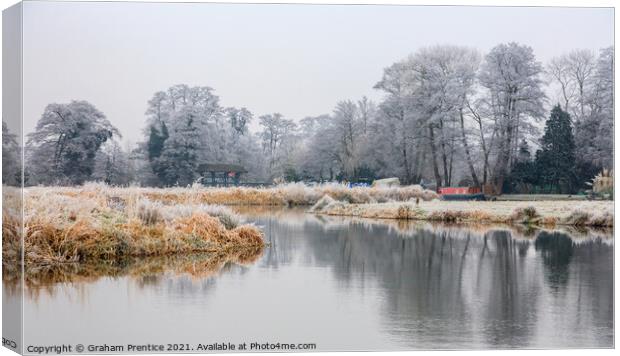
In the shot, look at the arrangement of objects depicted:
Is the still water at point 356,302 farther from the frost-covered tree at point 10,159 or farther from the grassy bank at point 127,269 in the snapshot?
the frost-covered tree at point 10,159

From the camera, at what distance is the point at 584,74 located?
45.2 feet

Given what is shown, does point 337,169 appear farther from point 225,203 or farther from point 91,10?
point 91,10

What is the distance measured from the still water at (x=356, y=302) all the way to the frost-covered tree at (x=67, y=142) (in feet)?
4.93

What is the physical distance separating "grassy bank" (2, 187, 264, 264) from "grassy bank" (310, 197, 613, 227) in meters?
1.41

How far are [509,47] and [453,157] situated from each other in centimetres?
185

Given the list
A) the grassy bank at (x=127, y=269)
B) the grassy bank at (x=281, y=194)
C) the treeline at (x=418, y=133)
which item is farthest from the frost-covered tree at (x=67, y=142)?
the grassy bank at (x=127, y=269)

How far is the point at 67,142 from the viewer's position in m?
12.9

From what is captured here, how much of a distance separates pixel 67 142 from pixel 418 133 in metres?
5.06

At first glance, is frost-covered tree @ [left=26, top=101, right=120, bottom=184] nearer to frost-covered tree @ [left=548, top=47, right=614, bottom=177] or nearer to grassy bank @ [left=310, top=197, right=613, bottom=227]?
grassy bank @ [left=310, top=197, right=613, bottom=227]

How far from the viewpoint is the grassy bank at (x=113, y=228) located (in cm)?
1191

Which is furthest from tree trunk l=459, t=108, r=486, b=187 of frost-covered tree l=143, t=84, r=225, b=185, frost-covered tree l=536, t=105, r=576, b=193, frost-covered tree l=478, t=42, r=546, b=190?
frost-covered tree l=143, t=84, r=225, b=185

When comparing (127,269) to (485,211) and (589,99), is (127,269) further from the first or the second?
(589,99)

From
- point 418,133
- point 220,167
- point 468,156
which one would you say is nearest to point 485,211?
point 468,156

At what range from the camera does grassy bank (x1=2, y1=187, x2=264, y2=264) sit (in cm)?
1191
